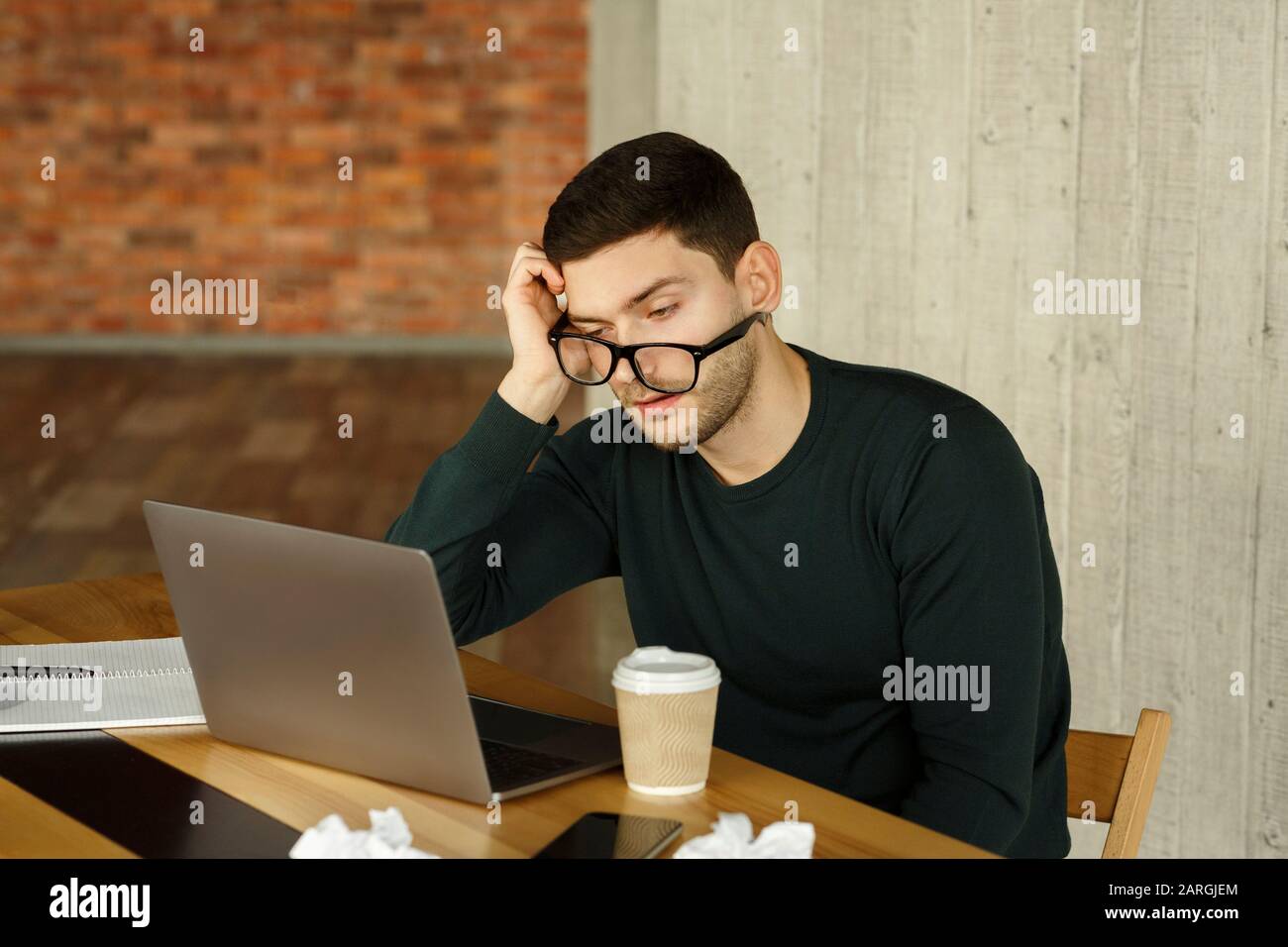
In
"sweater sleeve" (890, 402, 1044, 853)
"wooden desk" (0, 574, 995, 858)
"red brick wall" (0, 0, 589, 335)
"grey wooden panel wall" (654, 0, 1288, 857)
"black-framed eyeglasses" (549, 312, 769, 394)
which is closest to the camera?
"wooden desk" (0, 574, 995, 858)

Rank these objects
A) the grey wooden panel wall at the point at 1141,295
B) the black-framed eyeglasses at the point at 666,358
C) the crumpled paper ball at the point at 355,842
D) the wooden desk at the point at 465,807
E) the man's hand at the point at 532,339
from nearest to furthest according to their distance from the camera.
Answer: the crumpled paper ball at the point at 355,842 < the wooden desk at the point at 465,807 < the black-framed eyeglasses at the point at 666,358 < the man's hand at the point at 532,339 < the grey wooden panel wall at the point at 1141,295

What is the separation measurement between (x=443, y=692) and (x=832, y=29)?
Result: 7.10ft

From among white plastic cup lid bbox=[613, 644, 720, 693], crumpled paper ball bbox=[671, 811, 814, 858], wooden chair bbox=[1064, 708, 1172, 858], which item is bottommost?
wooden chair bbox=[1064, 708, 1172, 858]

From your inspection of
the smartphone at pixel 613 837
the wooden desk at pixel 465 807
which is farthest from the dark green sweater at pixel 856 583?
the smartphone at pixel 613 837

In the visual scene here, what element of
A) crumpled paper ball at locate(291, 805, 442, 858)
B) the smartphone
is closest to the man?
the smartphone

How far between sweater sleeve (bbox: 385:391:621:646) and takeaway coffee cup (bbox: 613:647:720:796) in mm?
396

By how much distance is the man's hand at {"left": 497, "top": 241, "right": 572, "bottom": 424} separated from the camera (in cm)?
152

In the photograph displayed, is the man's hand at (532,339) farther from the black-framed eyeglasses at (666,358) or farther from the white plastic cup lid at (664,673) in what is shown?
the white plastic cup lid at (664,673)

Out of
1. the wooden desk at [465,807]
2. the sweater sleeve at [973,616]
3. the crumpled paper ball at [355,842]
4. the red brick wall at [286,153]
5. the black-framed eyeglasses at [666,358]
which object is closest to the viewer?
the crumpled paper ball at [355,842]

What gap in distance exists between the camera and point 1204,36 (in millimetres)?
2033

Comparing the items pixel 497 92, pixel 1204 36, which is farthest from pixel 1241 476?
pixel 497 92

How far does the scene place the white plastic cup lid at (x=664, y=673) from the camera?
1.08m

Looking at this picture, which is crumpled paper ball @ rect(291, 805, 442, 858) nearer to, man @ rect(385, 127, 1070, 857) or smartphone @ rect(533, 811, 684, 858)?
smartphone @ rect(533, 811, 684, 858)
